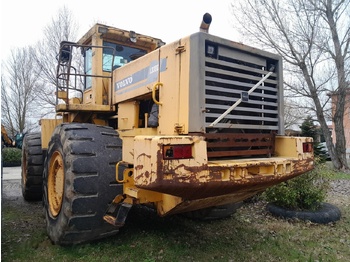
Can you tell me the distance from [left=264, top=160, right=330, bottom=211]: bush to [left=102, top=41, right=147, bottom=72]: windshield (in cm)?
352

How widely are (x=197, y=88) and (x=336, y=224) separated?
3.90m

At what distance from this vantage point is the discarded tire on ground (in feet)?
18.2

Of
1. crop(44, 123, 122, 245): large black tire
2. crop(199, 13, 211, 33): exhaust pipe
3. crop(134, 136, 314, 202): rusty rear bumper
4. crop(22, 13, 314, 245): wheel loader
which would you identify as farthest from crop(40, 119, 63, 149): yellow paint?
crop(199, 13, 211, 33): exhaust pipe

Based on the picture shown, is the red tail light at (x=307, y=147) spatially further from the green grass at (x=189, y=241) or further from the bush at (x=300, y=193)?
the bush at (x=300, y=193)

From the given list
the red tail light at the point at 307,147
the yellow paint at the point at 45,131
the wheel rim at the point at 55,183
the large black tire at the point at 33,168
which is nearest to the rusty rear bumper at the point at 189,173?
the red tail light at the point at 307,147

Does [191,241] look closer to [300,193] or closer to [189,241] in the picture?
[189,241]

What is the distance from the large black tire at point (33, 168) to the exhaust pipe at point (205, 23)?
4.46 m

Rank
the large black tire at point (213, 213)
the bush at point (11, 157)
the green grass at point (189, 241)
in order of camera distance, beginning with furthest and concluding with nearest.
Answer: the bush at point (11, 157) < the large black tire at point (213, 213) < the green grass at point (189, 241)

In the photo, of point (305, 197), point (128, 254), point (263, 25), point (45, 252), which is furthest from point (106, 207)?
point (263, 25)

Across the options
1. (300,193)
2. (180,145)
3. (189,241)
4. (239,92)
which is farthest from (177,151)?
(300,193)

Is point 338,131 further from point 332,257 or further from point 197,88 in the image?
point 197,88

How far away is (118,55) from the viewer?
5438 mm

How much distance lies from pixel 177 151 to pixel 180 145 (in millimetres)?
64

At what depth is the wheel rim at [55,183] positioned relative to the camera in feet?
13.6
